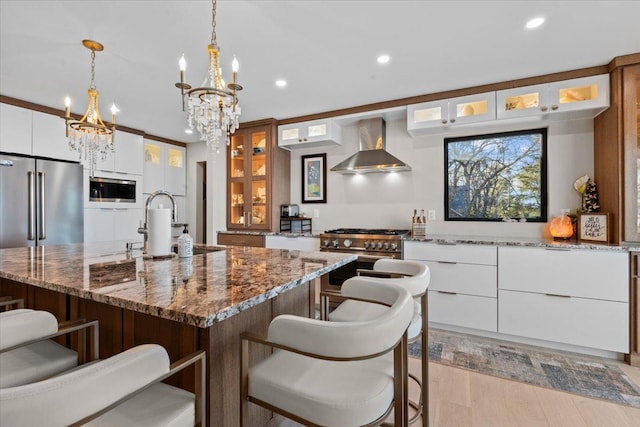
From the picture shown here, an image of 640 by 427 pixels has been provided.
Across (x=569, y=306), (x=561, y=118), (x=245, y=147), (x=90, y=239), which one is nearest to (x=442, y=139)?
(x=561, y=118)

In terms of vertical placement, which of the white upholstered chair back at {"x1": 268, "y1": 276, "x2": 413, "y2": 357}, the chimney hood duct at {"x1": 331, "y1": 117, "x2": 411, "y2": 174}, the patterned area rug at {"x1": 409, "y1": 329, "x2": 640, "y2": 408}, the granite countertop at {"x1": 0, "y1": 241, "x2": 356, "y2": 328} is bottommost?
the patterned area rug at {"x1": 409, "y1": 329, "x2": 640, "y2": 408}

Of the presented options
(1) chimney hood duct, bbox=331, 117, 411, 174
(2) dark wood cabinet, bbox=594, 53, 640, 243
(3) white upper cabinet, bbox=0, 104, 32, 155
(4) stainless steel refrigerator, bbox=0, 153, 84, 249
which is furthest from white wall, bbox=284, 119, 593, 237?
(3) white upper cabinet, bbox=0, 104, 32, 155

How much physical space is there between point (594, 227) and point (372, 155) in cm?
221

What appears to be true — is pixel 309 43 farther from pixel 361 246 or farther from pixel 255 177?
pixel 255 177

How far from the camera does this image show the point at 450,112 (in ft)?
10.3

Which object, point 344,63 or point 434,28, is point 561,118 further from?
point 344,63

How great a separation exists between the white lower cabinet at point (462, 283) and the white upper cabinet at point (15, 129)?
4431 millimetres

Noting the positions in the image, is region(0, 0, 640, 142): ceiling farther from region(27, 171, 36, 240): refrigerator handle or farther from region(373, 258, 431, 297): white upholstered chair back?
region(373, 258, 431, 297): white upholstered chair back

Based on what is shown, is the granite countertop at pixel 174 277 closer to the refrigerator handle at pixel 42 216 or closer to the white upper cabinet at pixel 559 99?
the refrigerator handle at pixel 42 216

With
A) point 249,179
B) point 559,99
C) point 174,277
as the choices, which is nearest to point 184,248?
point 174,277

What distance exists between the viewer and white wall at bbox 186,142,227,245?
488cm

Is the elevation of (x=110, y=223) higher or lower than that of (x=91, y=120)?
lower

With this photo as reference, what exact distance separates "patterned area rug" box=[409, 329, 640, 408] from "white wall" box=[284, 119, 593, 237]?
1192 mm

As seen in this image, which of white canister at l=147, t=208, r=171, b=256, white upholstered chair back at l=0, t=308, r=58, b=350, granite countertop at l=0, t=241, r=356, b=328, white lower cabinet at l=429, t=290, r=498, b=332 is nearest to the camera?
granite countertop at l=0, t=241, r=356, b=328
